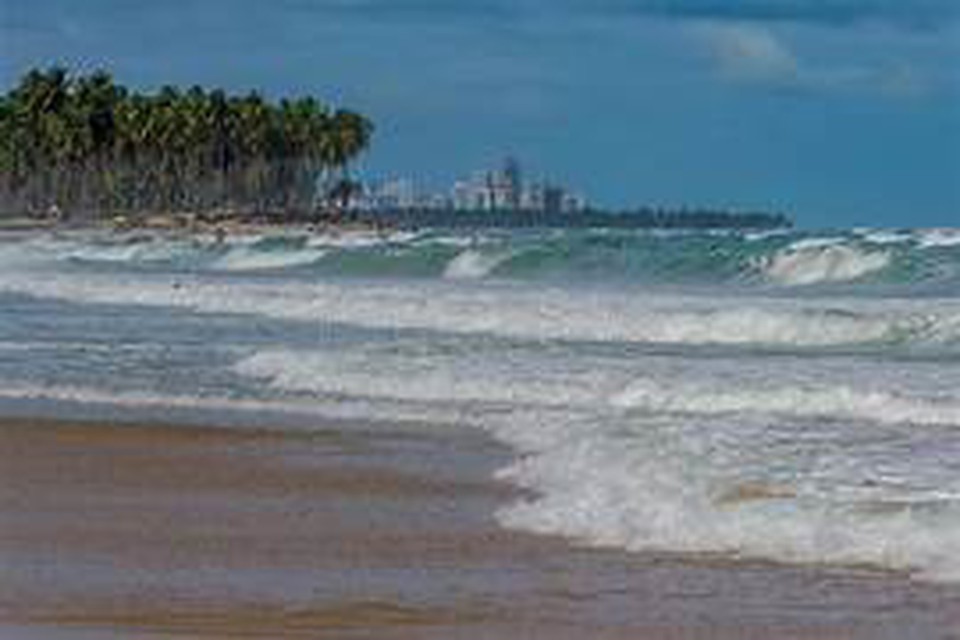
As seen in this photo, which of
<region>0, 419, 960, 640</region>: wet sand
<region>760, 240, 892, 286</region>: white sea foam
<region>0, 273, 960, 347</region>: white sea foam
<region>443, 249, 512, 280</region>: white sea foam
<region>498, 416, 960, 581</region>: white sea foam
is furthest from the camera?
<region>443, 249, 512, 280</region>: white sea foam

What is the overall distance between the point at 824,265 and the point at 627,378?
75.1 ft

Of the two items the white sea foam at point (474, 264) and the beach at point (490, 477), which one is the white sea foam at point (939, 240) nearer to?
the white sea foam at point (474, 264)

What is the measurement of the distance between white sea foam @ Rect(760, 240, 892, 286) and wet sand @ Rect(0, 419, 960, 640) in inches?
1044

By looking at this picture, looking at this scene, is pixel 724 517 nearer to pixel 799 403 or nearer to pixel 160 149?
pixel 799 403

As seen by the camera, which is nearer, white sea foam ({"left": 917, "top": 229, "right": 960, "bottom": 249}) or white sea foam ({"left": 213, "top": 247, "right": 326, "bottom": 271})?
white sea foam ({"left": 917, "top": 229, "right": 960, "bottom": 249})

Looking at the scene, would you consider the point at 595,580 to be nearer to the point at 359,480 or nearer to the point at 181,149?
the point at 359,480

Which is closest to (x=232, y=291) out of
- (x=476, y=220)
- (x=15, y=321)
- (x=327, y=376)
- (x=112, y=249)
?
(x=15, y=321)

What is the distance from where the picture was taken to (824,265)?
37562 mm

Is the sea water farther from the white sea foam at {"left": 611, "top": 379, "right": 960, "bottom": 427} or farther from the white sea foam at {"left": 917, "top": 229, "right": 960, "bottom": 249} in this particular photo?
the white sea foam at {"left": 917, "top": 229, "right": 960, "bottom": 249}

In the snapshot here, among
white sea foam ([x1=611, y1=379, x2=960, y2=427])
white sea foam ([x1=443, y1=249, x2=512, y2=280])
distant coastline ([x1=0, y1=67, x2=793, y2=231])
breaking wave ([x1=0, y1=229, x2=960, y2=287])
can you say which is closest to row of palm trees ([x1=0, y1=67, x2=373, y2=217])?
distant coastline ([x1=0, y1=67, x2=793, y2=231])

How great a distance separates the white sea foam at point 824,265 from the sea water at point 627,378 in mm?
78

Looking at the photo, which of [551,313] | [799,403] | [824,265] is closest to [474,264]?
[824,265]

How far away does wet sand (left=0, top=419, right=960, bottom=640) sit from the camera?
21.7 ft

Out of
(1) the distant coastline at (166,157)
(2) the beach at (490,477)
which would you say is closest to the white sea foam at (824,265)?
(2) the beach at (490,477)
